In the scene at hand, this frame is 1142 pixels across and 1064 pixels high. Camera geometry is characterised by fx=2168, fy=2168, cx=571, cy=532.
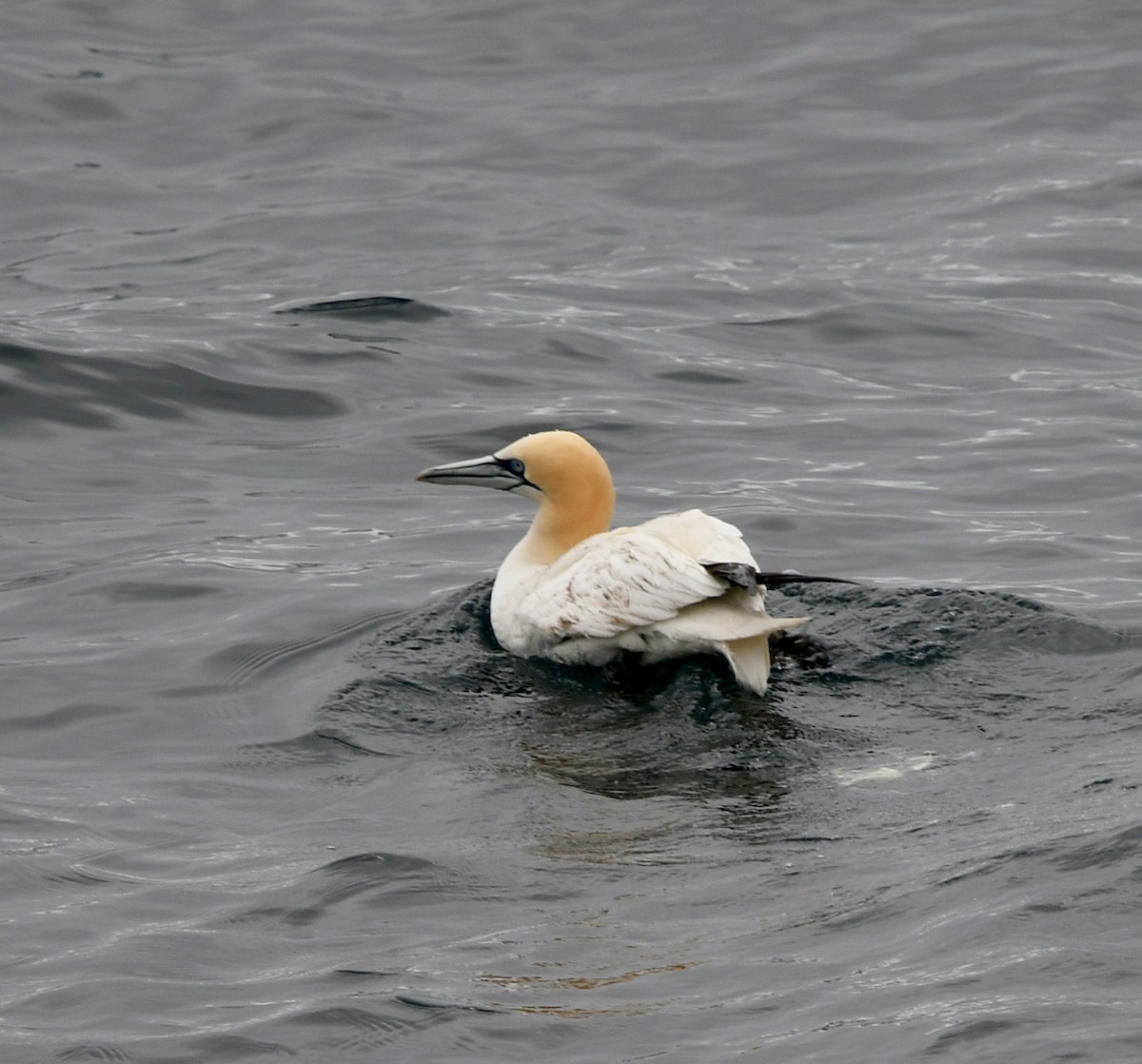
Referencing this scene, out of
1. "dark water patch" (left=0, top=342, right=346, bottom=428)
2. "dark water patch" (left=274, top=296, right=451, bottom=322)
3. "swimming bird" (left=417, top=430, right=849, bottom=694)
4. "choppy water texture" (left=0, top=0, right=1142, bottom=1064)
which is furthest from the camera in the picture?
"dark water patch" (left=274, top=296, right=451, bottom=322)

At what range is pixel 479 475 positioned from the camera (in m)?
9.73

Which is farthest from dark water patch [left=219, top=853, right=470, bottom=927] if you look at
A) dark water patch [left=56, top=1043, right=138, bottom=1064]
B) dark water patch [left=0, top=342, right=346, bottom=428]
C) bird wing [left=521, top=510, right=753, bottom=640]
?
dark water patch [left=0, top=342, right=346, bottom=428]

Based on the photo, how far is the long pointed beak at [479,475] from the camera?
969cm

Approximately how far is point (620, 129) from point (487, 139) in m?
1.20

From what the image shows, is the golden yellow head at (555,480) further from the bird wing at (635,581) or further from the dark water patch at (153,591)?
the dark water patch at (153,591)

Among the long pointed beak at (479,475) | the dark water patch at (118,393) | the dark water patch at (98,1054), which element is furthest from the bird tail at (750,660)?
the dark water patch at (118,393)

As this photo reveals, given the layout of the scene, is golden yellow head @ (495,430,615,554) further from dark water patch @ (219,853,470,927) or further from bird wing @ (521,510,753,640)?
dark water patch @ (219,853,470,927)

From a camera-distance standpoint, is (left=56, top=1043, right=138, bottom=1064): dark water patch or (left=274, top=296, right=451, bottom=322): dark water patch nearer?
(left=56, top=1043, right=138, bottom=1064): dark water patch

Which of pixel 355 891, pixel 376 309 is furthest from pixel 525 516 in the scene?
pixel 355 891

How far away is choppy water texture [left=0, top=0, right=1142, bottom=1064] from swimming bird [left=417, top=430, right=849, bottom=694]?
0.19 m

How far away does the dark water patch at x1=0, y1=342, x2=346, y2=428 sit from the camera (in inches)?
519

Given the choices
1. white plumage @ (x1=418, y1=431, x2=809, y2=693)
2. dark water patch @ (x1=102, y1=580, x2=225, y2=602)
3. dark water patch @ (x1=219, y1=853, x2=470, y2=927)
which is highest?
white plumage @ (x1=418, y1=431, x2=809, y2=693)

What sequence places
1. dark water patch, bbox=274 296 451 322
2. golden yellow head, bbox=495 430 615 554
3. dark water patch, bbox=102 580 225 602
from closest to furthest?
1. golden yellow head, bbox=495 430 615 554
2. dark water patch, bbox=102 580 225 602
3. dark water patch, bbox=274 296 451 322

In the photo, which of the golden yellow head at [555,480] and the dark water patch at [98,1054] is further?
the golden yellow head at [555,480]
